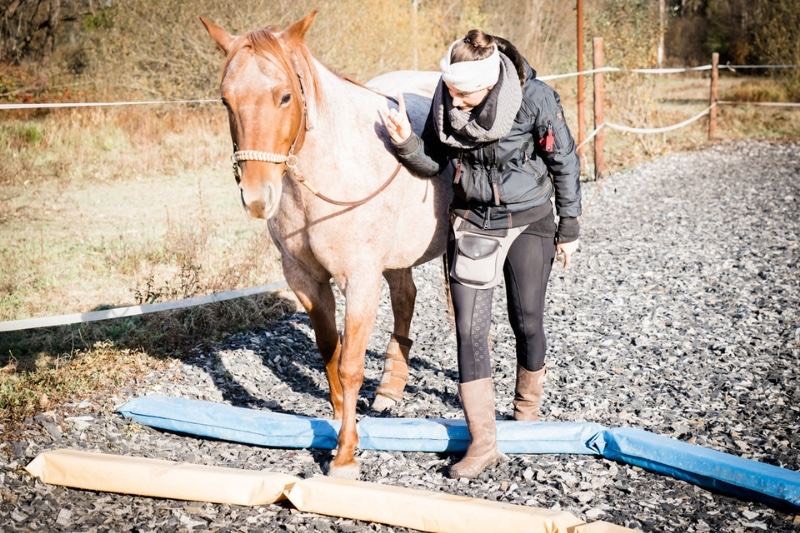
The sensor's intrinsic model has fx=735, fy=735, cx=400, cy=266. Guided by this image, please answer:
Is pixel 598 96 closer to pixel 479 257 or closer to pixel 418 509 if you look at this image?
pixel 479 257

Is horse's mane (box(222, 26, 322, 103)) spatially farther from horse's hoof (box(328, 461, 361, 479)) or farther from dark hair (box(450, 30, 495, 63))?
horse's hoof (box(328, 461, 361, 479))

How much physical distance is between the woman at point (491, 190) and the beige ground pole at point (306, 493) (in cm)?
56

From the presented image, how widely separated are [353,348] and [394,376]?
1.15 metres

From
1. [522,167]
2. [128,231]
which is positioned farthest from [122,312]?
[128,231]

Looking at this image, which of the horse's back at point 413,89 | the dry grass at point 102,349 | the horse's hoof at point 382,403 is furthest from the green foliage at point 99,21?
the horse's hoof at point 382,403

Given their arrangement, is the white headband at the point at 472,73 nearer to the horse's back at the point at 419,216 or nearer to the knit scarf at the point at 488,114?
the knit scarf at the point at 488,114

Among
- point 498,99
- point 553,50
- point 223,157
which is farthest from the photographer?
point 553,50

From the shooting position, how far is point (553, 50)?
2336cm

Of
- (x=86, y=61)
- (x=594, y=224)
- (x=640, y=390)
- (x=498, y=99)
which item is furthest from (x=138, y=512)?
(x=86, y=61)

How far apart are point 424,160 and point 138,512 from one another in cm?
212

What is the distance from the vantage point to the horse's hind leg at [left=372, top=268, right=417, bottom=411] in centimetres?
471

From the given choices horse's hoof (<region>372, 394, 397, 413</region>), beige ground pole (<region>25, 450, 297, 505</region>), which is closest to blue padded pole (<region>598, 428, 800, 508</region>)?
horse's hoof (<region>372, 394, 397, 413</region>)

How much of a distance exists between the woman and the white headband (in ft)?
0.05

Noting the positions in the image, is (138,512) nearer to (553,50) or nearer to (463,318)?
(463,318)
